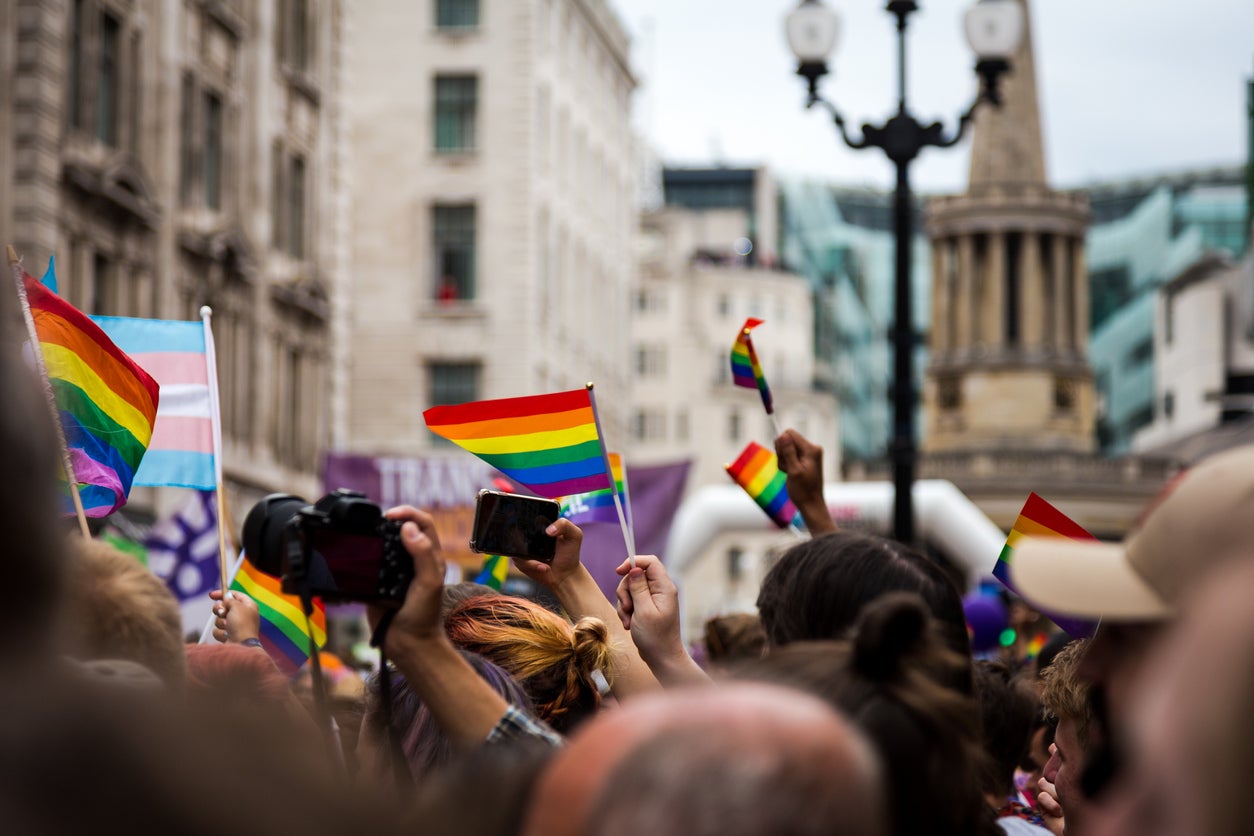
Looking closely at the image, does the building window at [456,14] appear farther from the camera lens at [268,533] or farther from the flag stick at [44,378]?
the camera lens at [268,533]

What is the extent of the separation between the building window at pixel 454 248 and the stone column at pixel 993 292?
2718 centimetres

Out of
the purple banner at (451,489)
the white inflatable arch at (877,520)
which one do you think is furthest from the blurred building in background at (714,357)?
the purple banner at (451,489)

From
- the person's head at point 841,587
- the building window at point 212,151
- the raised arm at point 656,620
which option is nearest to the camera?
the person's head at point 841,587

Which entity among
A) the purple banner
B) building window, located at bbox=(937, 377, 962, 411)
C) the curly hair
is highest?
building window, located at bbox=(937, 377, 962, 411)

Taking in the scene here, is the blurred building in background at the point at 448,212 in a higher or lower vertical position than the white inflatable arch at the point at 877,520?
higher

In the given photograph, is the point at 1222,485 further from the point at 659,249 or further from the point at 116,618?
the point at 659,249

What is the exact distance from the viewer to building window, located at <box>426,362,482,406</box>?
1876 inches

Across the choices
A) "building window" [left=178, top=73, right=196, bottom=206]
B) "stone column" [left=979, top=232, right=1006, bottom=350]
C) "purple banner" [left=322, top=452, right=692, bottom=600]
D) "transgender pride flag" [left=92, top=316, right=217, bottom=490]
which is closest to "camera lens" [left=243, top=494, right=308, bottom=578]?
"transgender pride flag" [left=92, top=316, right=217, bottom=490]

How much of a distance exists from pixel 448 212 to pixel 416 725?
44.9 meters

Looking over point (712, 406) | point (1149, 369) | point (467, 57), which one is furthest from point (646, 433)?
point (467, 57)

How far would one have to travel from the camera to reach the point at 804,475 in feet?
20.2

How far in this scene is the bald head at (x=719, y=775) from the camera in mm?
1995

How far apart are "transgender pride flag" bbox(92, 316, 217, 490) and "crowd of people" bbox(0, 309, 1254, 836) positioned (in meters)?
2.93

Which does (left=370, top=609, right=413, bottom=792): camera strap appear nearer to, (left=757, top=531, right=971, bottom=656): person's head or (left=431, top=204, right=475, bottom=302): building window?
(left=757, top=531, right=971, bottom=656): person's head
